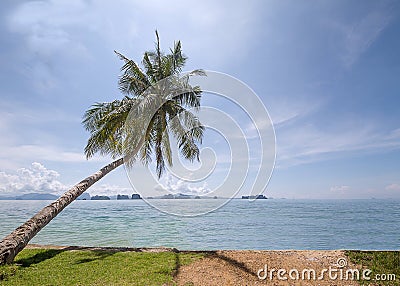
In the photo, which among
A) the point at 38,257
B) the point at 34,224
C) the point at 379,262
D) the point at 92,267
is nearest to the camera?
the point at 92,267

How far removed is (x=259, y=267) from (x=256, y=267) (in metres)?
0.10

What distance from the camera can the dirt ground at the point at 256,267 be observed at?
24.9ft

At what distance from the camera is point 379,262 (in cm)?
873

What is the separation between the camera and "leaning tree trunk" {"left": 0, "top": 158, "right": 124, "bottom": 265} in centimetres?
762

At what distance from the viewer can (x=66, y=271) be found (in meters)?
7.73

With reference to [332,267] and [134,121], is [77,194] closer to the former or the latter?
[134,121]

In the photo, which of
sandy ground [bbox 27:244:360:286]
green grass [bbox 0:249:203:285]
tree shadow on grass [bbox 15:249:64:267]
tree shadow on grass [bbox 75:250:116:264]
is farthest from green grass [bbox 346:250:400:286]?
tree shadow on grass [bbox 15:249:64:267]

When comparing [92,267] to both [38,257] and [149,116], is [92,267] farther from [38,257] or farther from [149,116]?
[149,116]

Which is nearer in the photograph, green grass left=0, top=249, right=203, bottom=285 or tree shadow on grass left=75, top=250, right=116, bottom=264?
green grass left=0, top=249, right=203, bottom=285

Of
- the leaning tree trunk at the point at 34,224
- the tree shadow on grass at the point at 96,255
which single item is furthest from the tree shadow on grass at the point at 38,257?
the tree shadow on grass at the point at 96,255

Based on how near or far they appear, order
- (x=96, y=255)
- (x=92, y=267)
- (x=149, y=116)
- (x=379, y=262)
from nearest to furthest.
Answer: (x=92, y=267) < (x=379, y=262) < (x=96, y=255) < (x=149, y=116)
